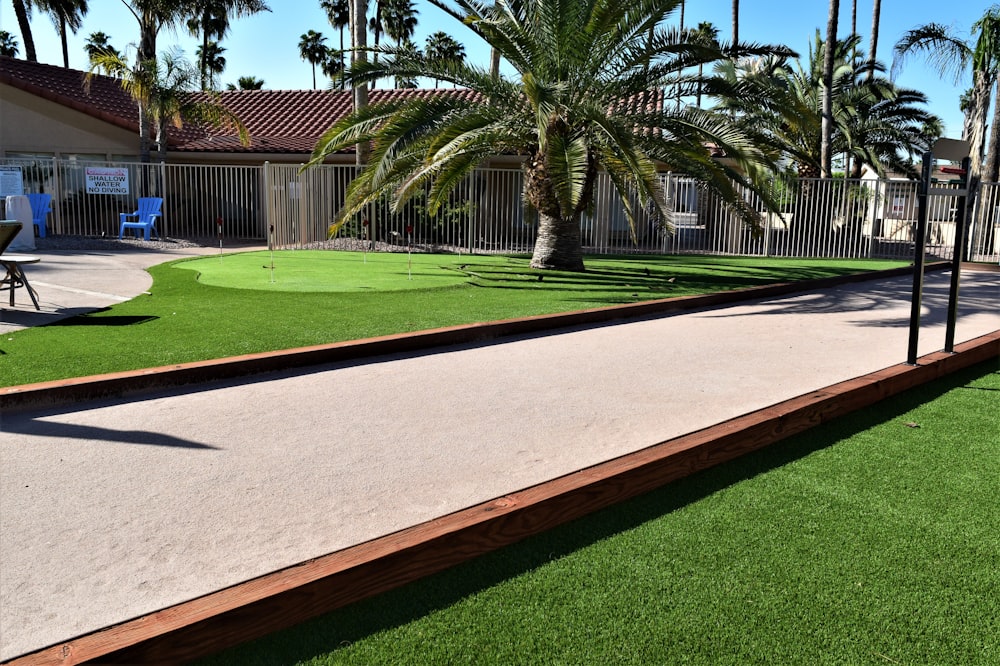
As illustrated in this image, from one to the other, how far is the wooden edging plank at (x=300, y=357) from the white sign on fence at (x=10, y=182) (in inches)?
623

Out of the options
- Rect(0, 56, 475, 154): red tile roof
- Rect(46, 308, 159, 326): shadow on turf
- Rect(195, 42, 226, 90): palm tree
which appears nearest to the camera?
Rect(46, 308, 159, 326): shadow on turf

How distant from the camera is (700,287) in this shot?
496 inches

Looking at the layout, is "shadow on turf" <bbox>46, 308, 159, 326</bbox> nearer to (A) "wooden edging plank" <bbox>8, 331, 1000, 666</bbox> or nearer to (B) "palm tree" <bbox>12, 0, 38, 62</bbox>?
(A) "wooden edging plank" <bbox>8, 331, 1000, 666</bbox>

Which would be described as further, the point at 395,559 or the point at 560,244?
the point at 560,244

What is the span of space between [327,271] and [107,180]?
1201 centimetres

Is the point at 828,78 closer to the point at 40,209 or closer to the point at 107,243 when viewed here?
the point at 107,243

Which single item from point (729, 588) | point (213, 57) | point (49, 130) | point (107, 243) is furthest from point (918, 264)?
point (213, 57)

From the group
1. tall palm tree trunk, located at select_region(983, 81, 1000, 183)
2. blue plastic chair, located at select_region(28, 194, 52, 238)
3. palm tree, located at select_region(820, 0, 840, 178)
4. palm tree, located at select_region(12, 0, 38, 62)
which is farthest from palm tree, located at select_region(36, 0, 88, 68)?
tall palm tree trunk, located at select_region(983, 81, 1000, 183)

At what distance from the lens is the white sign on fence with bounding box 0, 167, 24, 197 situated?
18828 mm

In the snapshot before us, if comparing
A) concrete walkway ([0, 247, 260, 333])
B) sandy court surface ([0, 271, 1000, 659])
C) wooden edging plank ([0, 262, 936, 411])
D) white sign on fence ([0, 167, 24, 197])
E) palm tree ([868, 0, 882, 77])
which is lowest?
sandy court surface ([0, 271, 1000, 659])

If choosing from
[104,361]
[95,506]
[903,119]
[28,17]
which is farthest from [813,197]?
[28,17]

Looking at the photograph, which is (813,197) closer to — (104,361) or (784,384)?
(784,384)

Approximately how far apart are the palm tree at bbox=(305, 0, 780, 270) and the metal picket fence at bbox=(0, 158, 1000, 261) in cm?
638

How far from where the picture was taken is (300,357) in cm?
671
